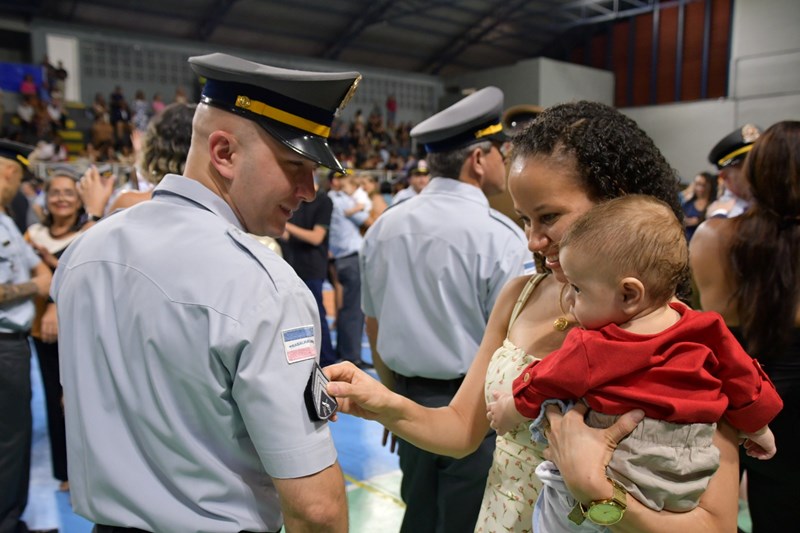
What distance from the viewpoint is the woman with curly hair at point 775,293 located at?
6.31ft

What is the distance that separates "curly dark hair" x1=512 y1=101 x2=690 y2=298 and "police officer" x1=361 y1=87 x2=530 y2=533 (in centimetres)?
108

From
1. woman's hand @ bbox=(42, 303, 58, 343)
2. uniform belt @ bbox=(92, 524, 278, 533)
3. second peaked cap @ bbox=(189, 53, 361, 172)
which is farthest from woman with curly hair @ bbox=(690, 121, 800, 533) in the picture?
woman's hand @ bbox=(42, 303, 58, 343)

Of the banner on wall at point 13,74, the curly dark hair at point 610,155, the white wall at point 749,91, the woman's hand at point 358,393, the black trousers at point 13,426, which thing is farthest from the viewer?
the white wall at point 749,91

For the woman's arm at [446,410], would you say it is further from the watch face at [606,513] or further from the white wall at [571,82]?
the white wall at [571,82]

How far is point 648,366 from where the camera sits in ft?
3.11

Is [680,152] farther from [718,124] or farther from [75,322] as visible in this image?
[75,322]

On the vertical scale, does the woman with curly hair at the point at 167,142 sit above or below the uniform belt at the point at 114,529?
above

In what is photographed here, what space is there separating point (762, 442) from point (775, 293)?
1140 mm

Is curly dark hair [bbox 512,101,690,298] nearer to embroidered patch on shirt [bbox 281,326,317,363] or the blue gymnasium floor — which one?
embroidered patch on shirt [bbox 281,326,317,363]

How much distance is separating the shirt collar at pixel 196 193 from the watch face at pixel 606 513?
878mm

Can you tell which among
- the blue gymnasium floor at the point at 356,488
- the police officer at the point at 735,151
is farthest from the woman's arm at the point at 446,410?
the police officer at the point at 735,151

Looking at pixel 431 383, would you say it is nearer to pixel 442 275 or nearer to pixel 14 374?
pixel 442 275

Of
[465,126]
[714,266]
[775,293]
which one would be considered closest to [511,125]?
[465,126]

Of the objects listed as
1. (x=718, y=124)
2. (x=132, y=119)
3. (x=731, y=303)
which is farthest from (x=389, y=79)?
(x=731, y=303)
